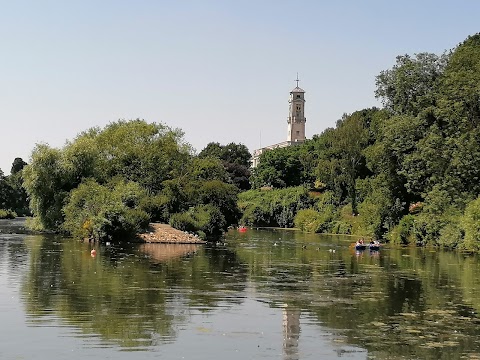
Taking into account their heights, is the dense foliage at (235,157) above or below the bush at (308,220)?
above

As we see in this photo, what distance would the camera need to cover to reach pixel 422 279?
136 ft

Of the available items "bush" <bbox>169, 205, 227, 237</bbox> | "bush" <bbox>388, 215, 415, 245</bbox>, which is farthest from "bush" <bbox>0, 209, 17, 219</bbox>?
"bush" <bbox>388, 215, 415, 245</bbox>

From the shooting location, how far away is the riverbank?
2704 inches

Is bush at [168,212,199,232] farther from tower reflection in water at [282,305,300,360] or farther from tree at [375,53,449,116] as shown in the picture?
tower reflection in water at [282,305,300,360]

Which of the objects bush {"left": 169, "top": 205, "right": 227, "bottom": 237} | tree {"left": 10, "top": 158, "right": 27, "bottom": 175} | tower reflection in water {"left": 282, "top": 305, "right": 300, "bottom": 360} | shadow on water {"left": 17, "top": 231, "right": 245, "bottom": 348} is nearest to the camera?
tower reflection in water {"left": 282, "top": 305, "right": 300, "bottom": 360}

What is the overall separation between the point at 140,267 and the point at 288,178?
107 meters

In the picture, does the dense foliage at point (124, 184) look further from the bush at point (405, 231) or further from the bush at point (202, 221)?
the bush at point (405, 231)

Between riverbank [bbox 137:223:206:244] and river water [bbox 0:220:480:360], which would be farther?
riverbank [bbox 137:223:206:244]

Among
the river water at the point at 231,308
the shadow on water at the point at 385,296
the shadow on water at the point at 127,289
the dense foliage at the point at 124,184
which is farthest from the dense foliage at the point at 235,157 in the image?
the river water at the point at 231,308

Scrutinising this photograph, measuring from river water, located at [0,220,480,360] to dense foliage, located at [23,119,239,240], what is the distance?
670 inches

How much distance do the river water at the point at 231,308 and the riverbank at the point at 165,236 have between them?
17060mm

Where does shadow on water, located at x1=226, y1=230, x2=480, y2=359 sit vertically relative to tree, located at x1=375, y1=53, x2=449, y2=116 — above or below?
below

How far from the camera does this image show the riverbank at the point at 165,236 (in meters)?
68.7

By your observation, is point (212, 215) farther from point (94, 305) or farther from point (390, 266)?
point (94, 305)
